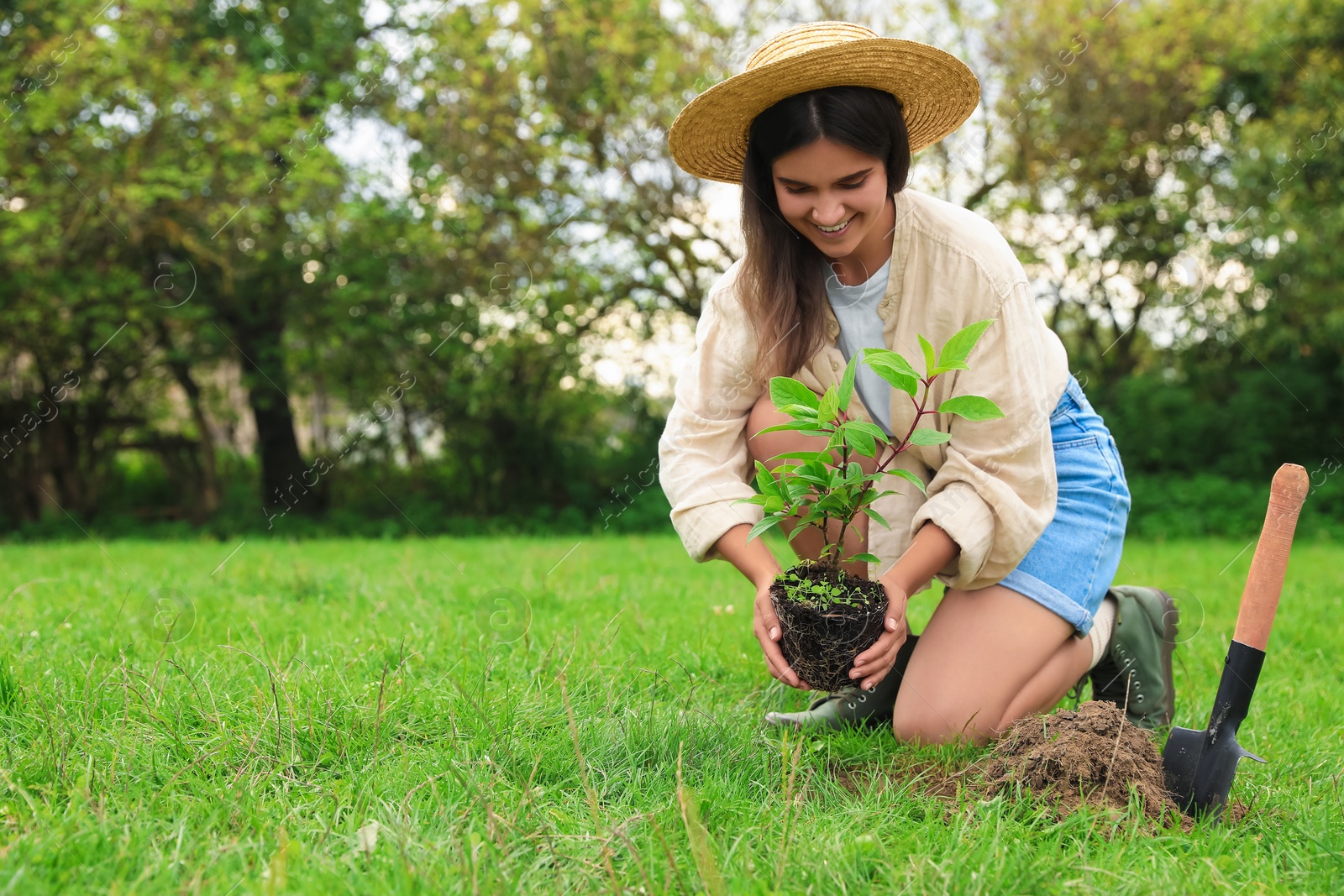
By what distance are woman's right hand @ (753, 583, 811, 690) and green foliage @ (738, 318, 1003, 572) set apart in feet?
0.43

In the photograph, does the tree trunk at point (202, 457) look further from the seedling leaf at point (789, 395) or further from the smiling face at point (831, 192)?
the seedling leaf at point (789, 395)

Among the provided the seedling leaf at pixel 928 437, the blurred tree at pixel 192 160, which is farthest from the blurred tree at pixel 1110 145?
the seedling leaf at pixel 928 437

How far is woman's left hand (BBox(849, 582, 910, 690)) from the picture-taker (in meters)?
2.07

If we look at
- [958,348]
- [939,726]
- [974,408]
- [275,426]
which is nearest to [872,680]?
[939,726]

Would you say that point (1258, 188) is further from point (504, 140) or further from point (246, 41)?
point (246, 41)

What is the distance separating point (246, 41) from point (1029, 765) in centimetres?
1012

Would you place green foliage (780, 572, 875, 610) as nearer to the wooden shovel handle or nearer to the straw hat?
the wooden shovel handle

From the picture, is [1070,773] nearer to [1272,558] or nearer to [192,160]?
[1272,558]

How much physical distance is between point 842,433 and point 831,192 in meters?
0.59

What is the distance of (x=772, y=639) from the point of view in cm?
217

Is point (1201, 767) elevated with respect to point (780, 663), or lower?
lower

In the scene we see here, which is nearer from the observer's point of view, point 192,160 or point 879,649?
point 879,649

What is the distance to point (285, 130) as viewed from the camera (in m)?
8.55

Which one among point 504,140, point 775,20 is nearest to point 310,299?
point 504,140
